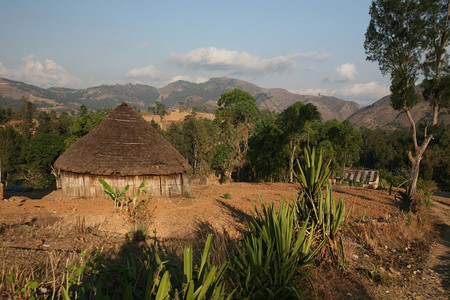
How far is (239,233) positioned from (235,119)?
58.8ft

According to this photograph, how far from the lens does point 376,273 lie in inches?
204

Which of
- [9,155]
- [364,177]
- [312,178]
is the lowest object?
[364,177]

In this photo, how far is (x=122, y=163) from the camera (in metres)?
11.5

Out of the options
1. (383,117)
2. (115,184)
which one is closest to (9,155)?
(115,184)

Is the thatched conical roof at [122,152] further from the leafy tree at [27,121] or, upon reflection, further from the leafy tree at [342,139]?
the leafy tree at [27,121]

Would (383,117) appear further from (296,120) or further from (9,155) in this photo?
(9,155)

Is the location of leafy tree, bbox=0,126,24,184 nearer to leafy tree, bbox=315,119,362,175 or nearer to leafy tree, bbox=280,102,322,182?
leafy tree, bbox=280,102,322,182

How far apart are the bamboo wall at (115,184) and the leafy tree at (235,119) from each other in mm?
11458

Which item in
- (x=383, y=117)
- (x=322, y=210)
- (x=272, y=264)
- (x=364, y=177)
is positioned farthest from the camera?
(x=383, y=117)

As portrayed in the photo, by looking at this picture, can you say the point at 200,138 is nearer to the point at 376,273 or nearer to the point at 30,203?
the point at 30,203

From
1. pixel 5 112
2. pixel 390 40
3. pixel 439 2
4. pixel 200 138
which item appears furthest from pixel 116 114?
pixel 5 112

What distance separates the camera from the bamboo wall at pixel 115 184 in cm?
1171

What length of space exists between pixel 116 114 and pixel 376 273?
12.3m

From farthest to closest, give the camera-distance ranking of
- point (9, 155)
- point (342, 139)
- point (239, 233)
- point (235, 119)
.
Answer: point (9, 155)
point (342, 139)
point (235, 119)
point (239, 233)
